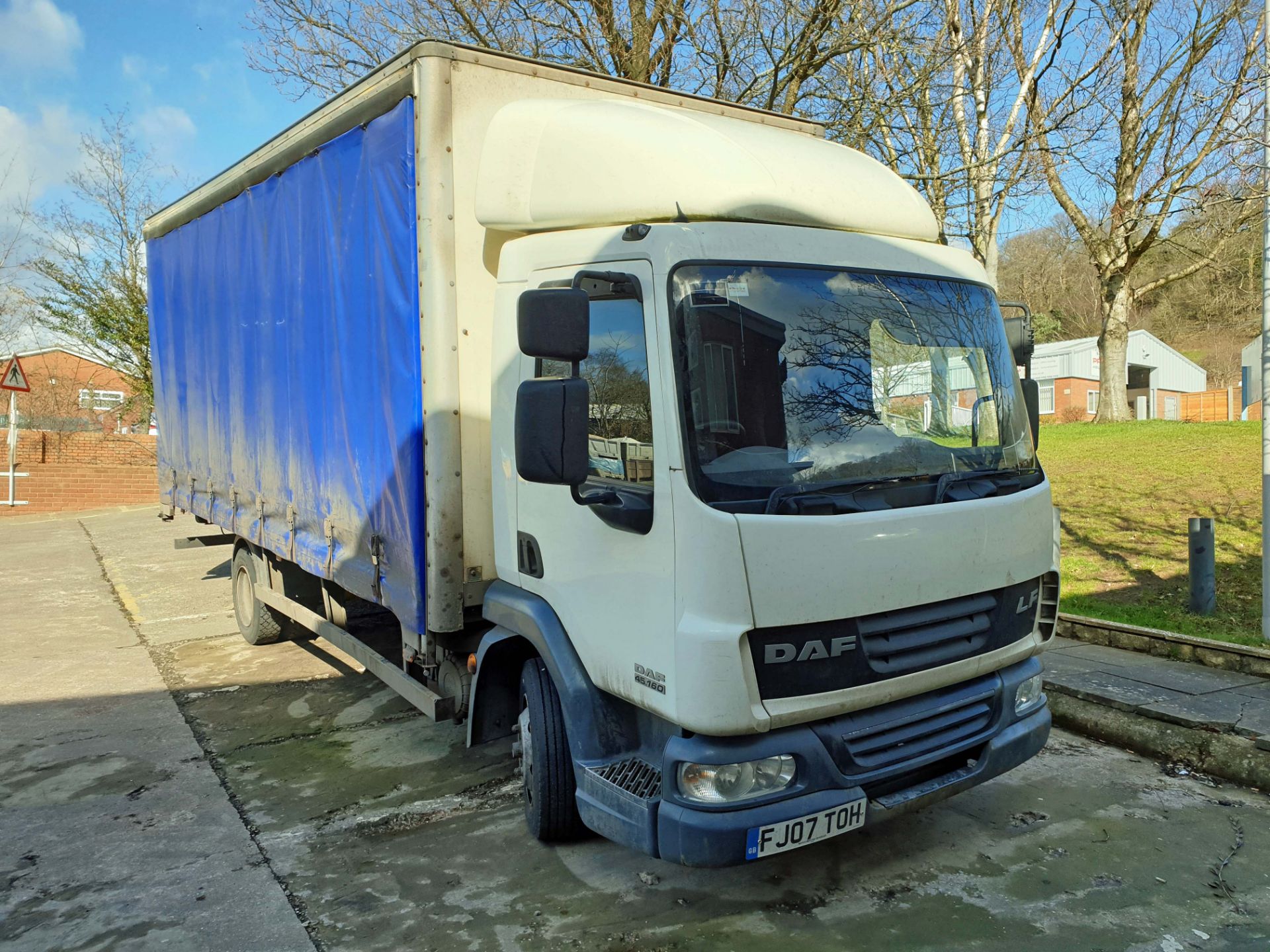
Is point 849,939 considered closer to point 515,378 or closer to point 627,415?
point 627,415

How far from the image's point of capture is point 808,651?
3.12 metres

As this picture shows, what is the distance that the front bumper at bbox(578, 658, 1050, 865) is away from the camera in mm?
3055

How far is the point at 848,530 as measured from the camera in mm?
3148

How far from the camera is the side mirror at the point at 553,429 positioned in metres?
3.13

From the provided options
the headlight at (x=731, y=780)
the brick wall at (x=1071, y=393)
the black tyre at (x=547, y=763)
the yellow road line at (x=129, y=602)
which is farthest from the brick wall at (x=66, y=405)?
the brick wall at (x=1071, y=393)

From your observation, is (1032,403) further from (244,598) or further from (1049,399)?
(1049,399)

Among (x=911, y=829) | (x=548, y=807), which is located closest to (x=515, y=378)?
(x=548, y=807)

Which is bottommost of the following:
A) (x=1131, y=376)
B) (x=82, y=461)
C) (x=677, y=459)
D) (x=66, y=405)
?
(x=82, y=461)

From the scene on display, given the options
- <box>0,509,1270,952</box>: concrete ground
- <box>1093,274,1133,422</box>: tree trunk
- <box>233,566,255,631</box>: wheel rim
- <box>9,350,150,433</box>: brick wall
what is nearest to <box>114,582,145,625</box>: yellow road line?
<box>233,566,255,631</box>: wheel rim

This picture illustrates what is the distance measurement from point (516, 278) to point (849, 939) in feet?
9.13

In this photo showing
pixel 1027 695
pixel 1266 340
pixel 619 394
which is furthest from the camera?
pixel 1266 340

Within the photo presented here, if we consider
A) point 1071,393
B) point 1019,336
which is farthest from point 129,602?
point 1071,393

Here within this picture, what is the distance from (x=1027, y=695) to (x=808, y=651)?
1305mm

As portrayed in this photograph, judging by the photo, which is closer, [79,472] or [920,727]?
[920,727]
